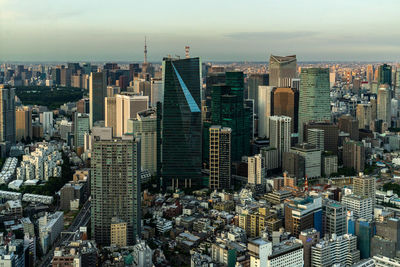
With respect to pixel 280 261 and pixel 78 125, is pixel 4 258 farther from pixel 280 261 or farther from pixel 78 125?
pixel 78 125

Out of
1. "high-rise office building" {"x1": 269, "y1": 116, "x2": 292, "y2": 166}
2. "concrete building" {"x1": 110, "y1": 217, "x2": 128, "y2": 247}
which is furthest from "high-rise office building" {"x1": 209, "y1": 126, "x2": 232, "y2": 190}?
"concrete building" {"x1": 110, "y1": 217, "x2": 128, "y2": 247}

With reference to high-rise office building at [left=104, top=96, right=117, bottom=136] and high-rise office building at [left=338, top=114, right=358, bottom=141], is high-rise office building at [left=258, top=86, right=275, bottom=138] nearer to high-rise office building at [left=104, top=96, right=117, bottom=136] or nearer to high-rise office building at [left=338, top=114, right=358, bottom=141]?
high-rise office building at [left=338, top=114, right=358, bottom=141]

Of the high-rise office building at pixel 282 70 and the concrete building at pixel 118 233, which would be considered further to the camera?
the high-rise office building at pixel 282 70

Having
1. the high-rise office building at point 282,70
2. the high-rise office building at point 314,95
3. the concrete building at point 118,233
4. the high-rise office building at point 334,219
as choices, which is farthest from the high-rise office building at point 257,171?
the high-rise office building at point 282,70

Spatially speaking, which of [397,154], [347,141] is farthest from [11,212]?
[397,154]

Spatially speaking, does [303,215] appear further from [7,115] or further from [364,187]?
[7,115]

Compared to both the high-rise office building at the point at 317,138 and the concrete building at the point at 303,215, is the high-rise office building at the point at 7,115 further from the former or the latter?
the concrete building at the point at 303,215
